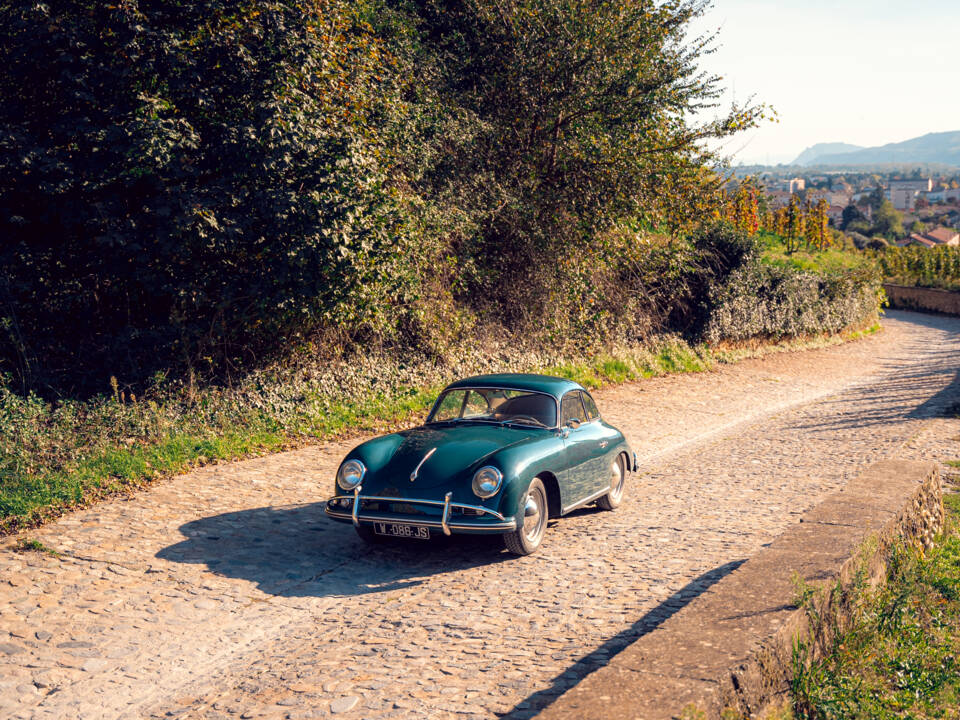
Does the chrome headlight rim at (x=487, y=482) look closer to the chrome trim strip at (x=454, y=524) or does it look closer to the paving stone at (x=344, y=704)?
the chrome trim strip at (x=454, y=524)

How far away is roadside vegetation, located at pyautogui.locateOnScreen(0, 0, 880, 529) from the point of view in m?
9.82

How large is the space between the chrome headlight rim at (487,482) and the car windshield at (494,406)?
1288 mm

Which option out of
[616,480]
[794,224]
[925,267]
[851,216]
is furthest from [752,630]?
[851,216]

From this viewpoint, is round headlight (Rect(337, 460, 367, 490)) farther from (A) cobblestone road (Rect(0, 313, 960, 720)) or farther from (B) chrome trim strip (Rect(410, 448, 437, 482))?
(A) cobblestone road (Rect(0, 313, 960, 720))

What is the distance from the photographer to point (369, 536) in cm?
712

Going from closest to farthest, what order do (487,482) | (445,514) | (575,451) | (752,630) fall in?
(752,630) → (445,514) → (487,482) → (575,451)

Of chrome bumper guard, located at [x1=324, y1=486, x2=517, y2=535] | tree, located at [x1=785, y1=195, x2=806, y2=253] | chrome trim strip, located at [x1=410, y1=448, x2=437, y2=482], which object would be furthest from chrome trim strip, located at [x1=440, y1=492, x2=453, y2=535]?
tree, located at [x1=785, y1=195, x2=806, y2=253]

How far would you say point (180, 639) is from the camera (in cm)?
527

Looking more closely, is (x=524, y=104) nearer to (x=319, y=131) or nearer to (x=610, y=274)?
(x=610, y=274)

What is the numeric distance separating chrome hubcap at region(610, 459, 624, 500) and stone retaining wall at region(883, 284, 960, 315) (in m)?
44.7

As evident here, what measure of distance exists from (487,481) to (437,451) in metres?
0.64

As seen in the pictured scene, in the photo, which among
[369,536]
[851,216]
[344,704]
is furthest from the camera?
[851,216]

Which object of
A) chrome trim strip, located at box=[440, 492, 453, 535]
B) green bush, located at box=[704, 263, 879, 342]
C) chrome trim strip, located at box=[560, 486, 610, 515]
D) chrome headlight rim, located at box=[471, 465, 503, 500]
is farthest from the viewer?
green bush, located at box=[704, 263, 879, 342]

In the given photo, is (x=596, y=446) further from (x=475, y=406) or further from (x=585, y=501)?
(x=475, y=406)
